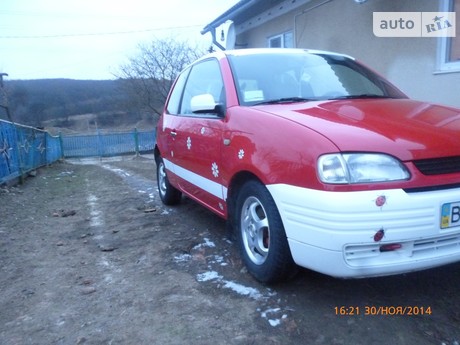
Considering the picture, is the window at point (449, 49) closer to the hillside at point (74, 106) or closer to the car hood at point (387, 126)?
the car hood at point (387, 126)

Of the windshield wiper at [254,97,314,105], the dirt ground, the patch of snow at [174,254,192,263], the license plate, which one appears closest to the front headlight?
the license plate

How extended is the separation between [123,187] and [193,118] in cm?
437

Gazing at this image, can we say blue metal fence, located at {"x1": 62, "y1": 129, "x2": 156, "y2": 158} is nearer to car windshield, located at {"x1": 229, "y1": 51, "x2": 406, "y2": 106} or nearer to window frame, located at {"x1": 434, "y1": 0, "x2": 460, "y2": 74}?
window frame, located at {"x1": 434, "y1": 0, "x2": 460, "y2": 74}

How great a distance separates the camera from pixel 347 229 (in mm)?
2004

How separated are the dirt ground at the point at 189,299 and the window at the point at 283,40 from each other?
5.88 meters

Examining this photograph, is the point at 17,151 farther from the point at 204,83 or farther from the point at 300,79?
the point at 300,79

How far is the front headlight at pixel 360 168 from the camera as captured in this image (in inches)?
80.8

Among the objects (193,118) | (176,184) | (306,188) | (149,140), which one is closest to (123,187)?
(176,184)

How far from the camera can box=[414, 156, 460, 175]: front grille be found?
2.09 meters

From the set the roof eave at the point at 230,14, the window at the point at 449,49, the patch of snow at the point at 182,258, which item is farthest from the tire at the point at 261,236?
the roof eave at the point at 230,14

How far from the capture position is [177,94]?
4785mm

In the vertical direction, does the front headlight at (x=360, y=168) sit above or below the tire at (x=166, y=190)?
above

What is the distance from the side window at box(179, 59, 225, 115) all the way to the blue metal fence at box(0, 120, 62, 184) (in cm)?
500

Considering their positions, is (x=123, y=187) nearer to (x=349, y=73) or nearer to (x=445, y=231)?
(x=349, y=73)
